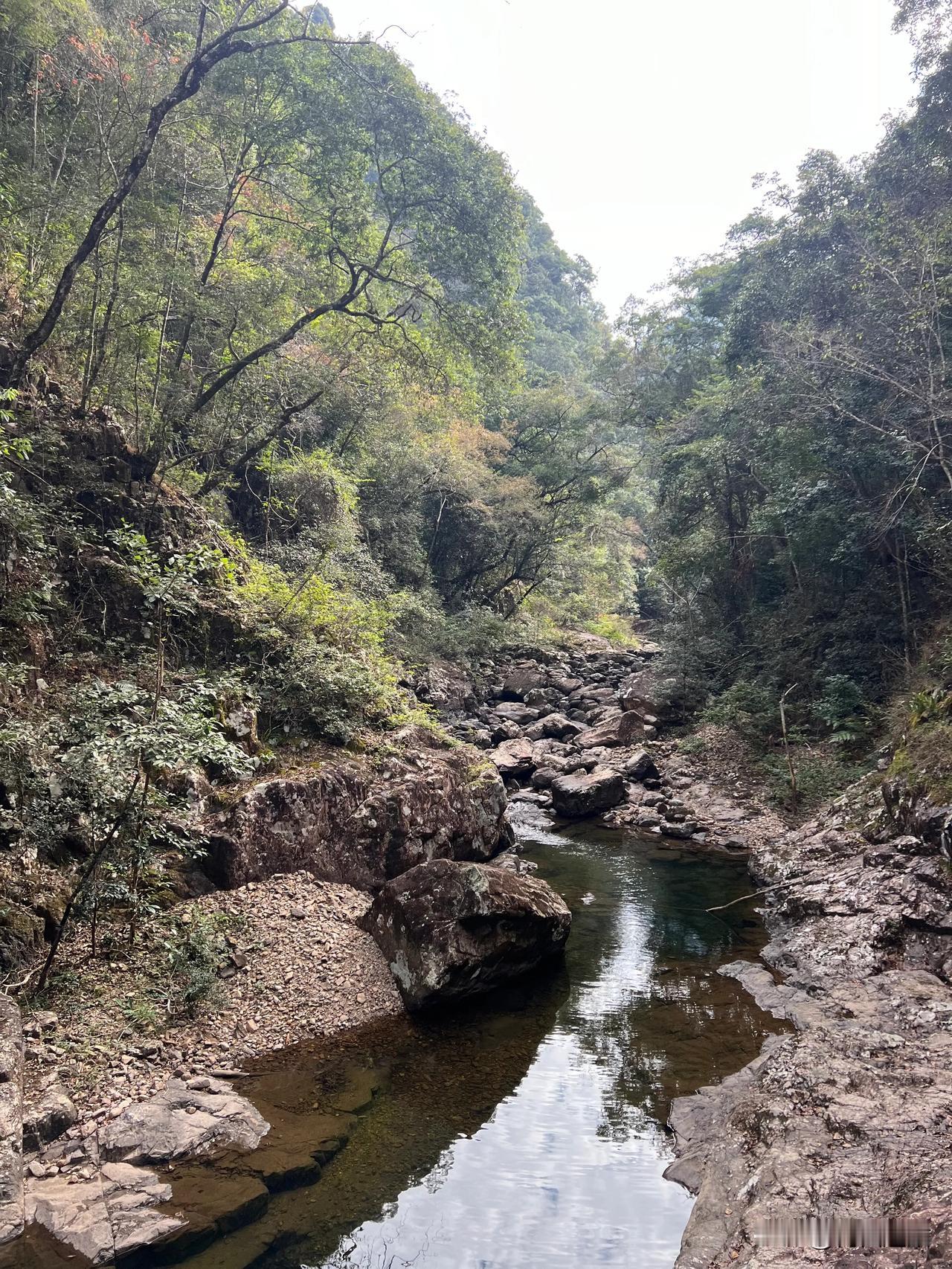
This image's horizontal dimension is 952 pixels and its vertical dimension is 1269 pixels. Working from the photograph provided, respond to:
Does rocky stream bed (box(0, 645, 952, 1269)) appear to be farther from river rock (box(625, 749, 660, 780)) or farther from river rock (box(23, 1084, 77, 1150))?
river rock (box(625, 749, 660, 780))

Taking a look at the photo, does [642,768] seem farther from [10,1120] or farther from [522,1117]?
[10,1120]

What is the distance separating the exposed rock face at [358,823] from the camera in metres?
7.44

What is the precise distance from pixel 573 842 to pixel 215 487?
9.34 meters

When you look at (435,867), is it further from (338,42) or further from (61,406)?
(338,42)

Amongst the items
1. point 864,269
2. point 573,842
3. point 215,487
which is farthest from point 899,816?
point 215,487

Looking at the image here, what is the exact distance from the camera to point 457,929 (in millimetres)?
6746

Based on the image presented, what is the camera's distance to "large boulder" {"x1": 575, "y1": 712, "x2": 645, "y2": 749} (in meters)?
18.5

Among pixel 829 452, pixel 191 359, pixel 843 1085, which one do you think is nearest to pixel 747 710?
pixel 829 452

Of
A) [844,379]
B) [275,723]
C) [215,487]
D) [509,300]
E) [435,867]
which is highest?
[509,300]

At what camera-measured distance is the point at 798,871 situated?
9773 mm

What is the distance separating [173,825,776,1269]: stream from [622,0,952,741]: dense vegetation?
679 centimetres

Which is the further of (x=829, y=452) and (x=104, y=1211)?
(x=829, y=452)

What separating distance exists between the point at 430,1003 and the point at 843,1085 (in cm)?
343

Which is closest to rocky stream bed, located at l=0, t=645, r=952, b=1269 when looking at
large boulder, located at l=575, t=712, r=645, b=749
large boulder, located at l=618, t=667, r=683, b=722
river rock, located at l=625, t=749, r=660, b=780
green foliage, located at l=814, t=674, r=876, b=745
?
green foliage, located at l=814, t=674, r=876, b=745
